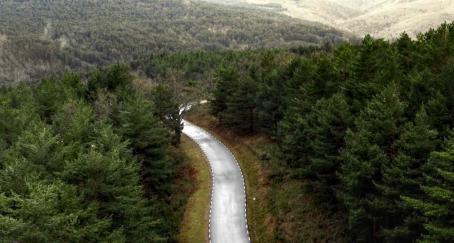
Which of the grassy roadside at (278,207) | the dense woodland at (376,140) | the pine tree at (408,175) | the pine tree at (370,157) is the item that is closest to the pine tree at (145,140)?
the grassy roadside at (278,207)

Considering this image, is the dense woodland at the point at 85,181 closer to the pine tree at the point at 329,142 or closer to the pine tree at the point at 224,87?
the pine tree at the point at 329,142

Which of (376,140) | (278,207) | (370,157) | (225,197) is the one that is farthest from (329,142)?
(225,197)

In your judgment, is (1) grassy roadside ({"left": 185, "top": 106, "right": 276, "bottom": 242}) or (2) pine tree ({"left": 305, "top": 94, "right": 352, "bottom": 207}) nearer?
(2) pine tree ({"left": 305, "top": 94, "right": 352, "bottom": 207})

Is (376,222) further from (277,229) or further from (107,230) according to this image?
(107,230)

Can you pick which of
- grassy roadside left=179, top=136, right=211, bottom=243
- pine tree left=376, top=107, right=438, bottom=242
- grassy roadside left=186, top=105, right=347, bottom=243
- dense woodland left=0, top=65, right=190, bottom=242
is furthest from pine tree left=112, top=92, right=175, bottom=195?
pine tree left=376, top=107, right=438, bottom=242

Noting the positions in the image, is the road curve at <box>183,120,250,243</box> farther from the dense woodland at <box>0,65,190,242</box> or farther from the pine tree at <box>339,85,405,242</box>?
the pine tree at <box>339,85,405,242</box>

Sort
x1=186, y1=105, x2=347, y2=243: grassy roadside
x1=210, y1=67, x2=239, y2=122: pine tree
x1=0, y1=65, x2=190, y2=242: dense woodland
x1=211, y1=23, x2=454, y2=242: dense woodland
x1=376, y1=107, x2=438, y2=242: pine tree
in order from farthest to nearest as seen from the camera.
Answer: x1=210, y1=67, x2=239, y2=122: pine tree, x1=186, y1=105, x2=347, y2=243: grassy roadside, x1=376, y1=107, x2=438, y2=242: pine tree, x1=211, y1=23, x2=454, y2=242: dense woodland, x1=0, y1=65, x2=190, y2=242: dense woodland

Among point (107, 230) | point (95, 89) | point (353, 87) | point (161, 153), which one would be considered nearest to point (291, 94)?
point (353, 87)
